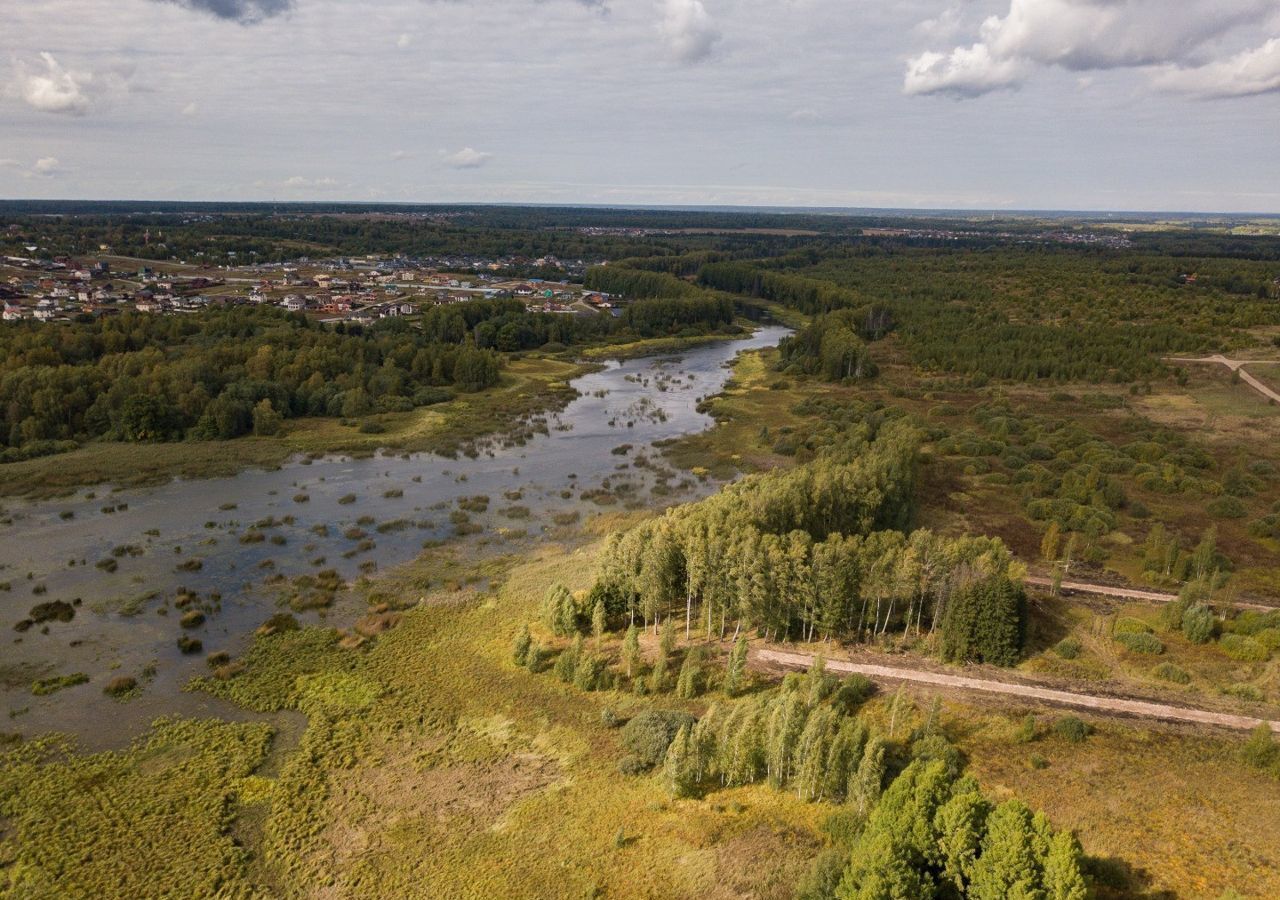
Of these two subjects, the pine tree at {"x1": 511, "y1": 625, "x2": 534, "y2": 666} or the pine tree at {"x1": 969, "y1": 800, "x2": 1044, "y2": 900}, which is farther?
the pine tree at {"x1": 511, "y1": 625, "x2": 534, "y2": 666}

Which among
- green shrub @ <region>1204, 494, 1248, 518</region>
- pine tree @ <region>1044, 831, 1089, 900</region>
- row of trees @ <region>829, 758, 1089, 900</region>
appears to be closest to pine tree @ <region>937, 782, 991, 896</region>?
row of trees @ <region>829, 758, 1089, 900</region>

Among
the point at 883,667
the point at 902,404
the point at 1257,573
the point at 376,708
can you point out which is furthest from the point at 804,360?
the point at 376,708

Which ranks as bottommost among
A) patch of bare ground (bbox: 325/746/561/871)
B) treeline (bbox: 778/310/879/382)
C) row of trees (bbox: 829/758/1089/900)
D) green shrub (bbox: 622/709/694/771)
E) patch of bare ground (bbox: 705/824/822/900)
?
patch of bare ground (bbox: 325/746/561/871)

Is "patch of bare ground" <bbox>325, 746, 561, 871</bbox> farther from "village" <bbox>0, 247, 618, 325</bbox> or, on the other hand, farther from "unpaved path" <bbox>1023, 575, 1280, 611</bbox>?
"village" <bbox>0, 247, 618, 325</bbox>

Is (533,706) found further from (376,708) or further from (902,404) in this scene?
(902,404)

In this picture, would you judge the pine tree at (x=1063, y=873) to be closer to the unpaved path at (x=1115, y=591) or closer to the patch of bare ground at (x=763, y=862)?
the patch of bare ground at (x=763, y=862)

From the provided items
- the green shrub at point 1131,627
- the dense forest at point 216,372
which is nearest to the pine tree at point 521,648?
the green shrub at point 1131,627

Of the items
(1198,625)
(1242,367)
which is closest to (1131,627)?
(1198,625)
